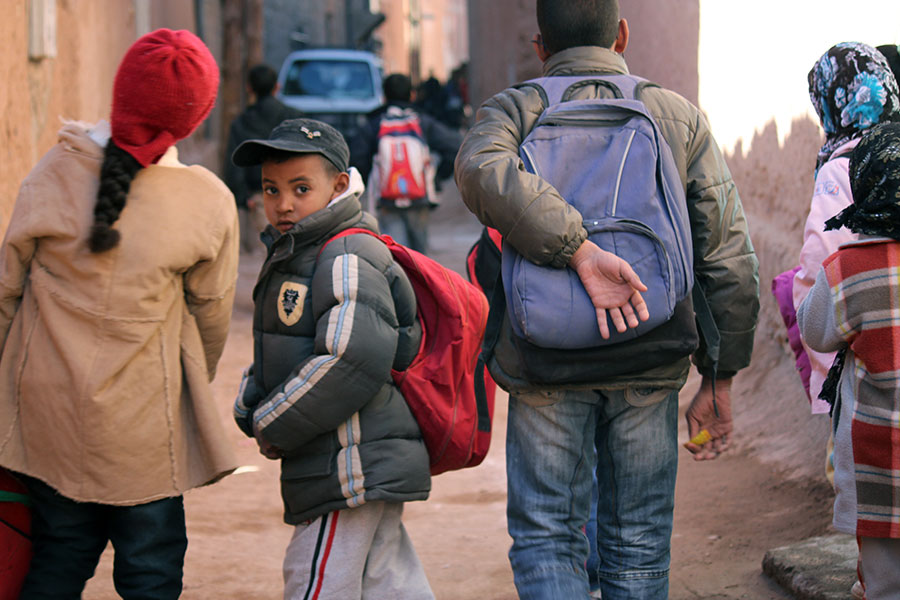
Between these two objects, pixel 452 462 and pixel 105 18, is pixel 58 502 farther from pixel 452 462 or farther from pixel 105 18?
pixel 105 18

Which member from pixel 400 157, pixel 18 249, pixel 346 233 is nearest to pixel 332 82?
pixel 400 157

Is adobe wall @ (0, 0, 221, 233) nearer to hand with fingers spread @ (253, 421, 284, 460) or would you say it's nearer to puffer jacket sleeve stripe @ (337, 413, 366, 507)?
hand with fingers spread @ (253, 421, 284, 460)

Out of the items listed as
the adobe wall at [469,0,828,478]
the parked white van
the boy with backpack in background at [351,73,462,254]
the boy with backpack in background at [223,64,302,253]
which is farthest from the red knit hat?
the parked white van

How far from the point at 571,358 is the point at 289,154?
3.05 feet

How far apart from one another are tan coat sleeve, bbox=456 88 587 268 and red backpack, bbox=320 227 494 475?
36 cm

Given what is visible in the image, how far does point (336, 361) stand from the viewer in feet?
8.64

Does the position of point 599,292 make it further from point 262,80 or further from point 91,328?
point 262,80

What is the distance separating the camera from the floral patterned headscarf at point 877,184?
8.23 feet

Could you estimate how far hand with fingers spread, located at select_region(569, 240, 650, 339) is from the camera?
7.91 ft

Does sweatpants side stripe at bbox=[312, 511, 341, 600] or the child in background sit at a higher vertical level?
the child in background

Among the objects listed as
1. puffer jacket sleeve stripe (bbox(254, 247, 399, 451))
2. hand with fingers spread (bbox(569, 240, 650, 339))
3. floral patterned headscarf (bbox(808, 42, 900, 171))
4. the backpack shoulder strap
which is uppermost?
floral patterned headscarf (bbox(808, 42, 900, 171))

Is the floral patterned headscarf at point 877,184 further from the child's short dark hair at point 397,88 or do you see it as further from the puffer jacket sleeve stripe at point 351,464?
the child's short dark hair at point 397,88

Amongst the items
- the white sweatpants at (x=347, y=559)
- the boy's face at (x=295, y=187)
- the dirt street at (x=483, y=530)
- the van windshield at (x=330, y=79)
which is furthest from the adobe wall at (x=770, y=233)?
the van windshield at (x=330, y=79)

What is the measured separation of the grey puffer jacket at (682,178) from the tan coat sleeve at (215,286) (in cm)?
61
